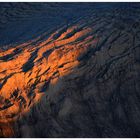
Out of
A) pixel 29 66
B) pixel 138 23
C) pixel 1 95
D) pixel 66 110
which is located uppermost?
pixel 138 23

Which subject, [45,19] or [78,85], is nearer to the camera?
[78,85]

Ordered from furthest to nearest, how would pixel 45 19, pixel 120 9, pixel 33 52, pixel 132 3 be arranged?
pixel 45 19, pixel 132 3, pixel 120 9, pixel 33 52

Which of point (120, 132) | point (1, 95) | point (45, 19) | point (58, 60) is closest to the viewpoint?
point (120, 132)

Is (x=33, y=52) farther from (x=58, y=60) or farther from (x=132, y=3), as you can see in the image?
(x=132, y=3)

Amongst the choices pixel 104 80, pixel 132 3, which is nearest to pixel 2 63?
pixel 104 80

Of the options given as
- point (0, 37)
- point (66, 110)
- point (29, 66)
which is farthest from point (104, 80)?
point (0, 37)

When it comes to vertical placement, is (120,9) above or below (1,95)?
above

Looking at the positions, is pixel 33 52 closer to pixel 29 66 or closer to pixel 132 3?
pixel 29 66
